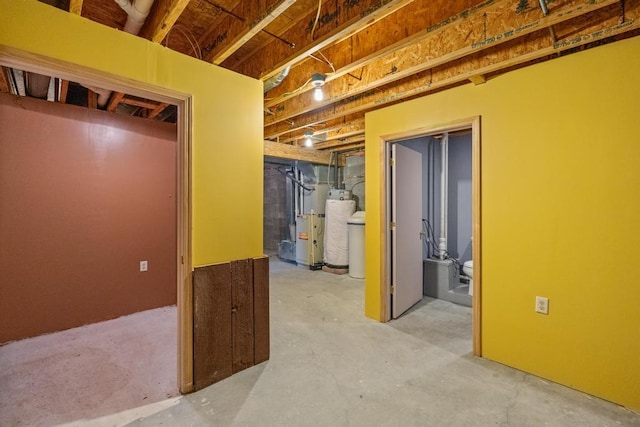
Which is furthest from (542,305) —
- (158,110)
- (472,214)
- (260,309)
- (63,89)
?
(63,89)

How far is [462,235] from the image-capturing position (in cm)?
407

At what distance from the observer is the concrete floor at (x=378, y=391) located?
1.62m

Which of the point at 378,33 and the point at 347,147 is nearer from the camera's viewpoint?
the point at 378,33

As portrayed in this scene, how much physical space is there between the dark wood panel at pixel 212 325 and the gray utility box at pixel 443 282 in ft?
8.73

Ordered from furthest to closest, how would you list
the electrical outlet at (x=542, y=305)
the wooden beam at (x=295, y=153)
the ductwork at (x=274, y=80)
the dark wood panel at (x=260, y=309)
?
the wooden beam at (x=295, y=153), the ductwork at (x=274, y=80), the dark wood panel at (x=260, y=309), the electrical outlet at (x=542, y=305)

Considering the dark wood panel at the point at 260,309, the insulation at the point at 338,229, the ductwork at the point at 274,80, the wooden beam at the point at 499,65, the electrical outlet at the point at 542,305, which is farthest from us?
the insulation at the point at 338,229

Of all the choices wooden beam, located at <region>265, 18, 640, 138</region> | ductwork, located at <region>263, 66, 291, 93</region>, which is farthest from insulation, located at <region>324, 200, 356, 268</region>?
ductwork, located at <region>263, 66, 291, 93</region>

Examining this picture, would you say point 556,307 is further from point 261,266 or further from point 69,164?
point 69,164

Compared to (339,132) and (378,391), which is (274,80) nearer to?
(339,132)

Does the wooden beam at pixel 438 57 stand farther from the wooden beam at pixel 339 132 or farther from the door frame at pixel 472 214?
the wooden beam at pixel 339 132

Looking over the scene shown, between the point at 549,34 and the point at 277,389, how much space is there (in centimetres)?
278

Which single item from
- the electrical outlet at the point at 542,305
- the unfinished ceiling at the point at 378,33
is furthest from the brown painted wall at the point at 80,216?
the electrical outlet at the point at 542,305

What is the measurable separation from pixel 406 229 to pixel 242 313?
6.27ft

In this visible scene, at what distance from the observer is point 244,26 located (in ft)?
5.79
